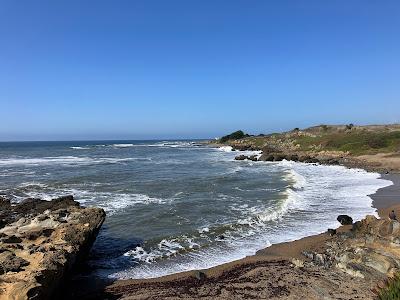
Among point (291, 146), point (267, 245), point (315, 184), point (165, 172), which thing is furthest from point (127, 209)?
point (291, 146)

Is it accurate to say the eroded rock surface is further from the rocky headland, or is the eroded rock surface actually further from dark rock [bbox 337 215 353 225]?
dark rock [bbox 337 215 353 225]

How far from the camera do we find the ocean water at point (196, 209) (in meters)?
17.2

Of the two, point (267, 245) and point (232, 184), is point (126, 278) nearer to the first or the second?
point (267, 245)

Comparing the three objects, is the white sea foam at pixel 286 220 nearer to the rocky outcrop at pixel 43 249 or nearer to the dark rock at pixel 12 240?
the rocky outcrop at pixel 43 249

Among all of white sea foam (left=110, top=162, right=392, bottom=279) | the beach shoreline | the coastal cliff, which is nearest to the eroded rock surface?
the beach shoreline

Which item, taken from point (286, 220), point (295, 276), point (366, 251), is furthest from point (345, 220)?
point (295, 276)

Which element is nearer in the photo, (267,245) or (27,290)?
(27,290)

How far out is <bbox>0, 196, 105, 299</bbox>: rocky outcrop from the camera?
34.9ft

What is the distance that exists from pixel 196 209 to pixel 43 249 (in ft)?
44.9

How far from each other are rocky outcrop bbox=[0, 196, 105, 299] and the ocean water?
5.41ft

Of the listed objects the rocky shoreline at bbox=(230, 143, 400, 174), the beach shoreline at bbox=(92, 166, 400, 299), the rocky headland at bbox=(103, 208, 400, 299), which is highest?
the rocky headland at bbox=(103, 208, 400, 299)

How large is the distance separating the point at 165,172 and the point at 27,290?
3839 cm

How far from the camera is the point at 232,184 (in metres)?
37.7

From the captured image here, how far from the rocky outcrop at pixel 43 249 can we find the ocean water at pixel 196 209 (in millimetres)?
1649
